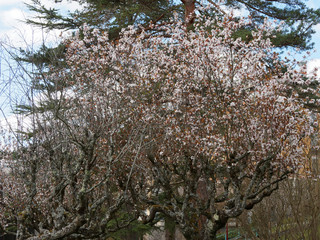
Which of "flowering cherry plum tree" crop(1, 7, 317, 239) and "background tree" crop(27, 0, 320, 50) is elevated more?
"background tree" crop(27, 0, 320, 50)

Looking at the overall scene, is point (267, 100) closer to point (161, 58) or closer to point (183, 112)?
point (183, 112)

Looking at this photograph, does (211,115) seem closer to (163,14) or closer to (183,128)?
(183,128)

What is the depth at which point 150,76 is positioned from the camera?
10578 mm

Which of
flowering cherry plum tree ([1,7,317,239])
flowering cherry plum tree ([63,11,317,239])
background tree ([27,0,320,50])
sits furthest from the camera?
background tree ([27,0,320,50])

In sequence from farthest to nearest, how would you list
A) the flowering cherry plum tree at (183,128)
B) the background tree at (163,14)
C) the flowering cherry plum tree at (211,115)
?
1. the background tree at (163,14)
2. the flowering cherry plum tree at (211,115)
3. the flowering cherry plum tree at (183,128)

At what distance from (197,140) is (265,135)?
1.51 meters

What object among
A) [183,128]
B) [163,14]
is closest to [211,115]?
[183,128]

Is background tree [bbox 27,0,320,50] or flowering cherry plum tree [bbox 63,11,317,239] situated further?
background tree [bbox 27,0,320,50]

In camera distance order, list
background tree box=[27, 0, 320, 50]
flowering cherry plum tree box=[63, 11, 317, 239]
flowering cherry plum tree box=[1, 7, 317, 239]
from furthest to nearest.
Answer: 1. background tree box=[27, 0, 320, 50]
2. flowering cherry plum tree box=[63, 11, 317, 239]
3. flowering cherry plum tree box=[1, 7, 317, 239]

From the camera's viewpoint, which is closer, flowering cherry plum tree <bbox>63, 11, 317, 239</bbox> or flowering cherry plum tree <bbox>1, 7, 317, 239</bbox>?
flowering cherry plum tree <bbox>1, 7, 317, 239</bbox>

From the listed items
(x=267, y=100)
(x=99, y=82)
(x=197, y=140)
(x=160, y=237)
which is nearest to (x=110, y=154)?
(x=197, y=140)

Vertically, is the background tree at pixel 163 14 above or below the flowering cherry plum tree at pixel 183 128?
above

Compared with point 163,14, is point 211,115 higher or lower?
lower

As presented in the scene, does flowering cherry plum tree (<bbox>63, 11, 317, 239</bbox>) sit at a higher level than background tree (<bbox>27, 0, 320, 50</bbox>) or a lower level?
lower
